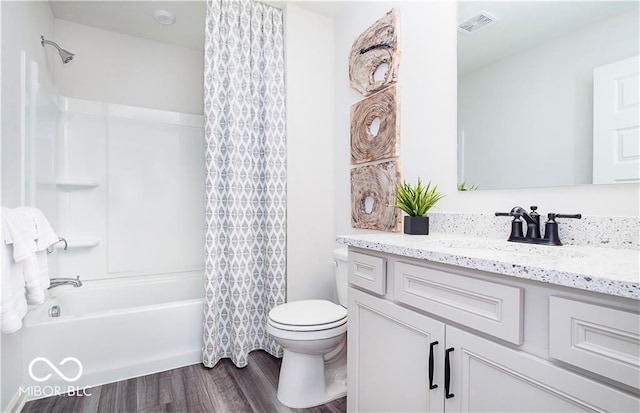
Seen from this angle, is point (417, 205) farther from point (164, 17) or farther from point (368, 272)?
point (164, 17)

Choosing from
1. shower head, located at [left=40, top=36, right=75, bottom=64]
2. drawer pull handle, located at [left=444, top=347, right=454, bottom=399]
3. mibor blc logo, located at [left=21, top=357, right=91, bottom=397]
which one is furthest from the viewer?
shower head, located at [left=40, top=36, right=75, bottom=64]

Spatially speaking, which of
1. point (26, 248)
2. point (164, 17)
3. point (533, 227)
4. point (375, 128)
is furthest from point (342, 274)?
point (164, 17)

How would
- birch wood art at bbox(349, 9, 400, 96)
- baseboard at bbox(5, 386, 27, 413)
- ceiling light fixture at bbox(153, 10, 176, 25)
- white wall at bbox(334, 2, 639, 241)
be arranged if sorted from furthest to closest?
1. ceiling light fixture at bbox(153, 10, 176, 25)
2. birch wood art at bbox(349, 9, 400, 96)
3. baseboard at bbox(5, 386, 27, 413)
4. white wall at bbox(334, 2, 639, 241)

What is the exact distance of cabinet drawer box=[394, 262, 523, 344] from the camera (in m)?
0.75

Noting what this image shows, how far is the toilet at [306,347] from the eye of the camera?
157cm

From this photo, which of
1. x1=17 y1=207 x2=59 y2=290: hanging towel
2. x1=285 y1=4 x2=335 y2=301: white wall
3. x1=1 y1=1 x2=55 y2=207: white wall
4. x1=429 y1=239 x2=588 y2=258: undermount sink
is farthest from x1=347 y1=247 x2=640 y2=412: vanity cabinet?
x1=1 y1=1 x2=55 y2=207: white wall

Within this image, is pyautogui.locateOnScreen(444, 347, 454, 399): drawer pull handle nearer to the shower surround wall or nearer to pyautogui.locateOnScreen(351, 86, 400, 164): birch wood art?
pyautogui.locateOnScreen(351, 86, 400, 164): birch wood art

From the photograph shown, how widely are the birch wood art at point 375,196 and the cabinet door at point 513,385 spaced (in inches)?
38.8

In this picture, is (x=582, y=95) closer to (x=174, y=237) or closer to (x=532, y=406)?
(x=532, y=406)

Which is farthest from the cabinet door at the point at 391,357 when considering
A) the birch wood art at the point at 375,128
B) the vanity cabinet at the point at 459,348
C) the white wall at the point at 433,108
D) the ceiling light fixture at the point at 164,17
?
the ceiling light fixture at the point at 164,17

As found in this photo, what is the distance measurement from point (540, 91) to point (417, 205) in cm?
66

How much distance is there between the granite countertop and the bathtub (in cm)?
152

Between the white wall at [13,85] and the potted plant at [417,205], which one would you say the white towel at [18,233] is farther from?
the potted plant at [417,205]

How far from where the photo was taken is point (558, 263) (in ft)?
Answer: 2.38
